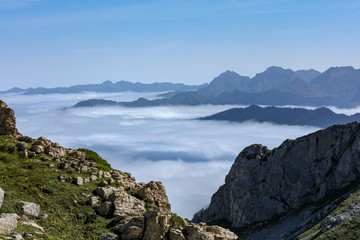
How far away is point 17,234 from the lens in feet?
109

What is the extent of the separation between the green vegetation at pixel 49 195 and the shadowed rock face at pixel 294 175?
118 m

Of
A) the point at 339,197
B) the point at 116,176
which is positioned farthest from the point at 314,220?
the point at 116,176

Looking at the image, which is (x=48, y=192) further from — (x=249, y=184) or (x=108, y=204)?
(x=249, y=184)

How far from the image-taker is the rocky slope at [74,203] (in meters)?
41.6

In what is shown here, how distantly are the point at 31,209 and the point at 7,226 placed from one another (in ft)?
31.9

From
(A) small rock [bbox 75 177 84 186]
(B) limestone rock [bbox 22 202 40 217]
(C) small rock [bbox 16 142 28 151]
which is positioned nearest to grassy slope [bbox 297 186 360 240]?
(A) small rock [bbox 75 177 84 186]

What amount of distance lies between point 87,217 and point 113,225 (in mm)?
4273

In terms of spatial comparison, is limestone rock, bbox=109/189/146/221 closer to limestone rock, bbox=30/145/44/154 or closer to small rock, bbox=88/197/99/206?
small rock, bbox=88/197/99/206

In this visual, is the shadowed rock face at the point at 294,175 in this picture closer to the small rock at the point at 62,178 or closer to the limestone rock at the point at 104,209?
the limestone rock at the point at 104,209

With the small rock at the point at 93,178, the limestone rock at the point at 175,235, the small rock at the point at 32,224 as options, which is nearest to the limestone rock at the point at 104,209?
the limestone rock at the point at 175,235

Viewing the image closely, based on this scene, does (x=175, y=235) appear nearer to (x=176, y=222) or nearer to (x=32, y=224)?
(x=176, y=222)

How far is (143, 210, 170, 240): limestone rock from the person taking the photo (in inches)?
1699

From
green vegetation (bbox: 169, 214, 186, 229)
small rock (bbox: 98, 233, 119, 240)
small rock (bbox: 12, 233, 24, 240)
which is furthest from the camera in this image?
green vegetation (bbox: 169, 214, 186, 229)

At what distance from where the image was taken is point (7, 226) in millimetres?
33062
